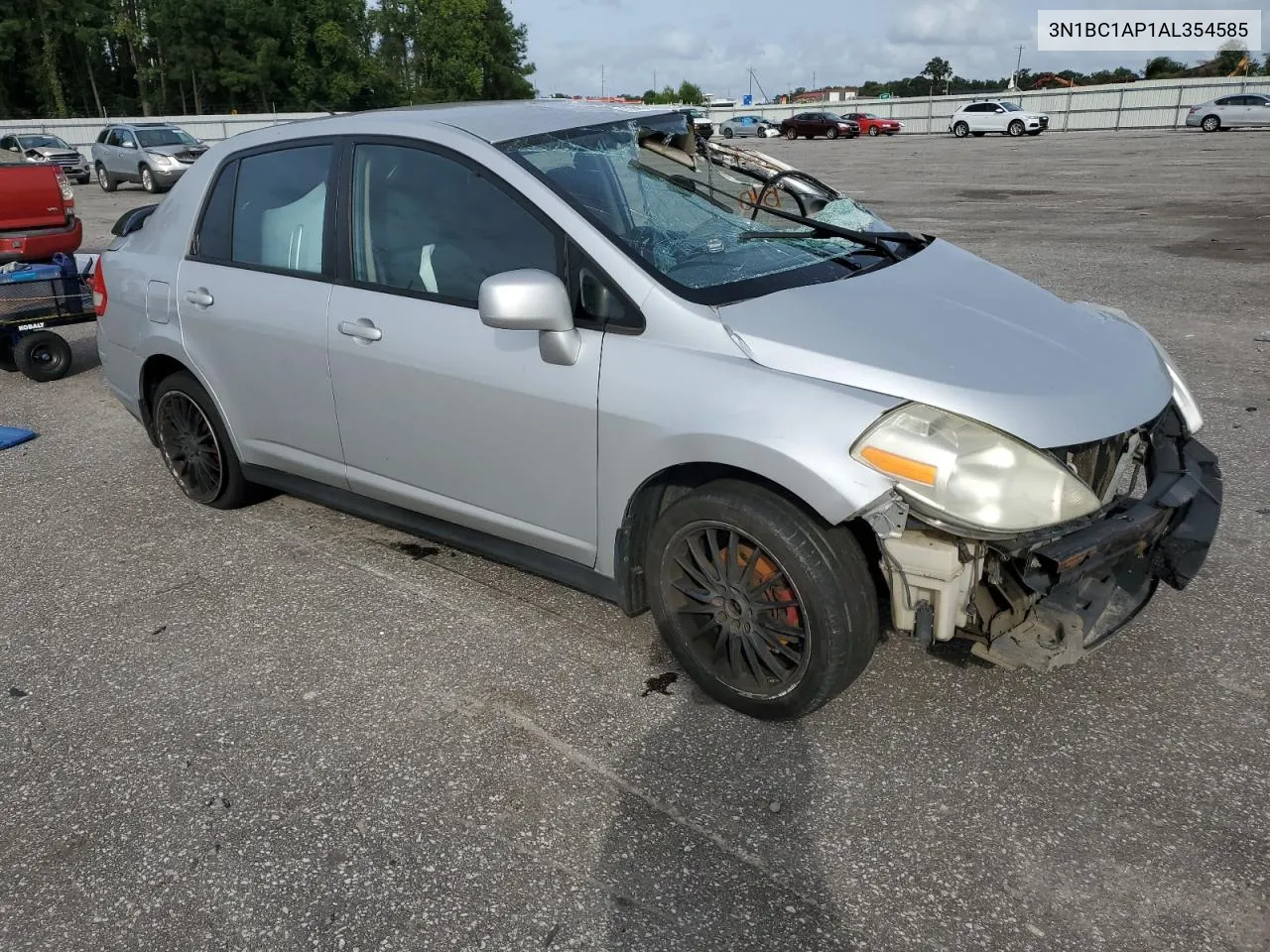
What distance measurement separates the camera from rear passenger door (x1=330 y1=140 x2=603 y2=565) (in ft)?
10.6

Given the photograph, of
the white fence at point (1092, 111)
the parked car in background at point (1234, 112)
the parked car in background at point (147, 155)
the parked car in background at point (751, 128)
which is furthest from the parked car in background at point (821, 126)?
the parked car in background at point (147, 155)

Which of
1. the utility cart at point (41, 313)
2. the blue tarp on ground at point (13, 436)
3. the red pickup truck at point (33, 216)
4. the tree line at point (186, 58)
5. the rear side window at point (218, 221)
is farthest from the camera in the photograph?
the tree line at point (186, 58)

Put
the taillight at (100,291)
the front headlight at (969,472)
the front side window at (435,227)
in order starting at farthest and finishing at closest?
the taillight at (100,291)
the front side window at (435,227)
the front headlight at (969,472)

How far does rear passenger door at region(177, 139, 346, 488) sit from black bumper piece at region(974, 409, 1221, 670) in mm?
2597

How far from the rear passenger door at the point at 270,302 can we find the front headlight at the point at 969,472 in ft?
7.35

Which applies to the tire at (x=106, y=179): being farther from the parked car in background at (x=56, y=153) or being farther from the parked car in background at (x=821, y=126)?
→ the parked car in background at (x=821, y=126)

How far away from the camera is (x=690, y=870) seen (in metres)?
2.49

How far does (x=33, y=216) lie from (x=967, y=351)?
8324 millimetres

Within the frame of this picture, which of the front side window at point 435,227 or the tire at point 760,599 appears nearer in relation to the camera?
the tire at point 760,599

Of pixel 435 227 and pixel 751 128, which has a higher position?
pixel 435 227

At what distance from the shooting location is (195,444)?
475 cm

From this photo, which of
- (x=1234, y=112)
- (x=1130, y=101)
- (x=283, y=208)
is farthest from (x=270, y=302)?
(x=1130, y=101)

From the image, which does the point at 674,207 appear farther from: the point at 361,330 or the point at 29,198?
the point at 29,198

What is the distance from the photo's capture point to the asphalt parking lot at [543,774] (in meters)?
2.37
